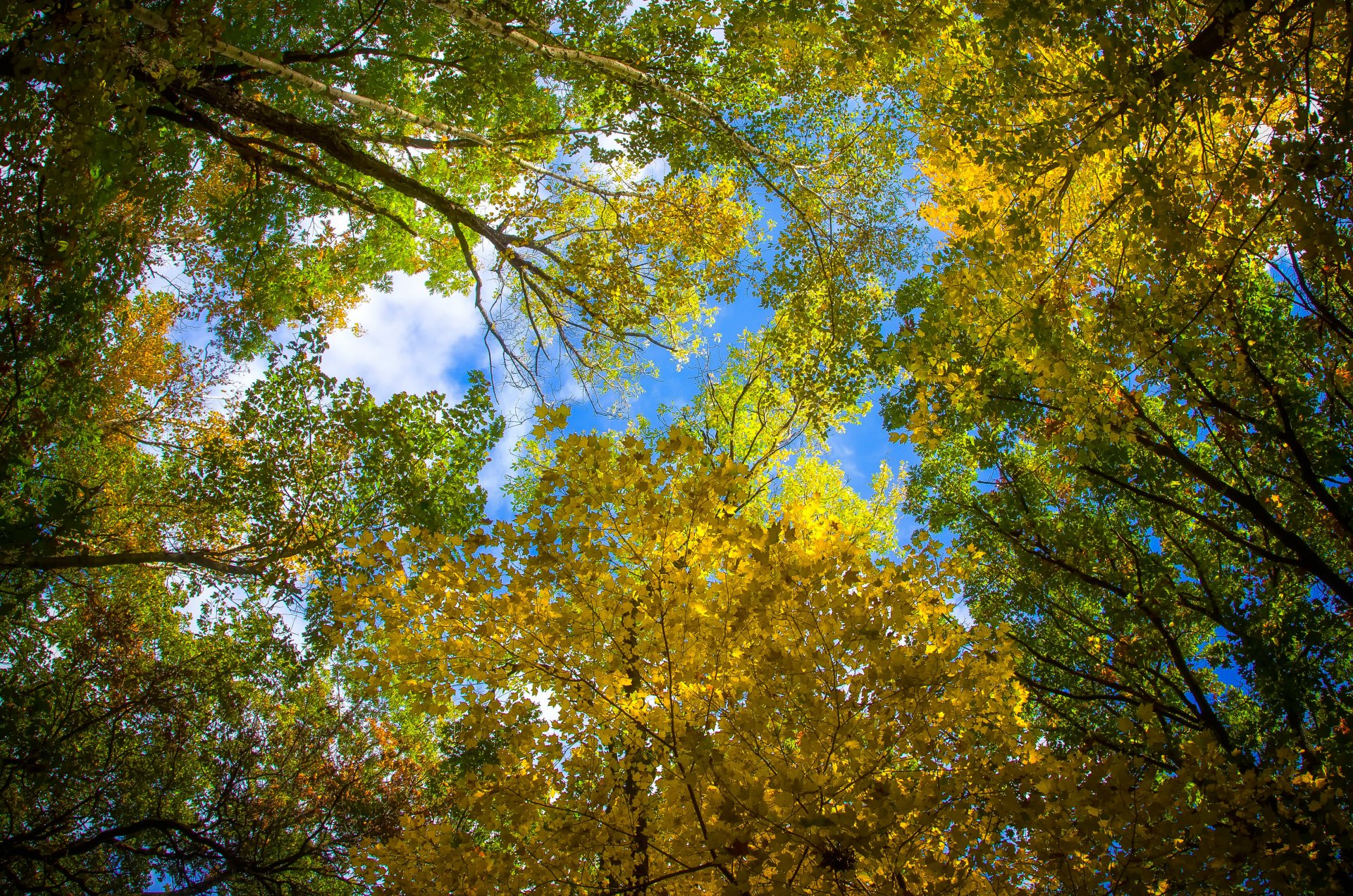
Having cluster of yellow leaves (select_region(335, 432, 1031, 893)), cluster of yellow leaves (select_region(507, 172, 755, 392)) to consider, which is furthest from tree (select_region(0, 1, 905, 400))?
cluster of yellow leaves (select_region(335, 432, 1031, 893))

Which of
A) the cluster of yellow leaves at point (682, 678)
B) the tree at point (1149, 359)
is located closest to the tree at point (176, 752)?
the cluster of yellow leaves at point (682, 678)

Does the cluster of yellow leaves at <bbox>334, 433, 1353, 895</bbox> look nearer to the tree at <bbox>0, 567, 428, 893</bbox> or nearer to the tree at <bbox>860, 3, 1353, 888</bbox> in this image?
the tree at <bbox>860, 3, 1353, 888</bbox>

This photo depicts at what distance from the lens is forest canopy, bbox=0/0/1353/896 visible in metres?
2.92

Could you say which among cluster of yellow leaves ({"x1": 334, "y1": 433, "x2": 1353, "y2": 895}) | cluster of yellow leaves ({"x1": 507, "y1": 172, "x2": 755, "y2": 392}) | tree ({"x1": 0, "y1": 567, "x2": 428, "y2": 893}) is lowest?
cluster of yellow leaves ({"x1": 334, "y1": 433, "x2": 1353, "y2": 895})

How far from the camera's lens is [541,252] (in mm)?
7250

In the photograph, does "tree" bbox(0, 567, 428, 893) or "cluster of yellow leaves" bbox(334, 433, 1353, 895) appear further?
"tree" bbox(0, 567, 428, 893)

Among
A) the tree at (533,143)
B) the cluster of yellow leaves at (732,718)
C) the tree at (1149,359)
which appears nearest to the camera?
the cluster of yellow leaves at (732,718)

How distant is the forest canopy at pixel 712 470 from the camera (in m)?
2.92

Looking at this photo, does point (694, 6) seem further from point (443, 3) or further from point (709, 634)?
point (709, 634)

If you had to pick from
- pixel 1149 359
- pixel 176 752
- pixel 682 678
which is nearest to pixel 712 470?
pixel 682 678

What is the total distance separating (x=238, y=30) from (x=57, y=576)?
7.59 m

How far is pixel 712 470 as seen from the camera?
131 inches

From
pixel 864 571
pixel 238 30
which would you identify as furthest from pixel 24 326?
pixel 864 571

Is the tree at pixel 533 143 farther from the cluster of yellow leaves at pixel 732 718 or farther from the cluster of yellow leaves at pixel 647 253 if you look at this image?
the cluster of yellow leaves at pixel 732 718
